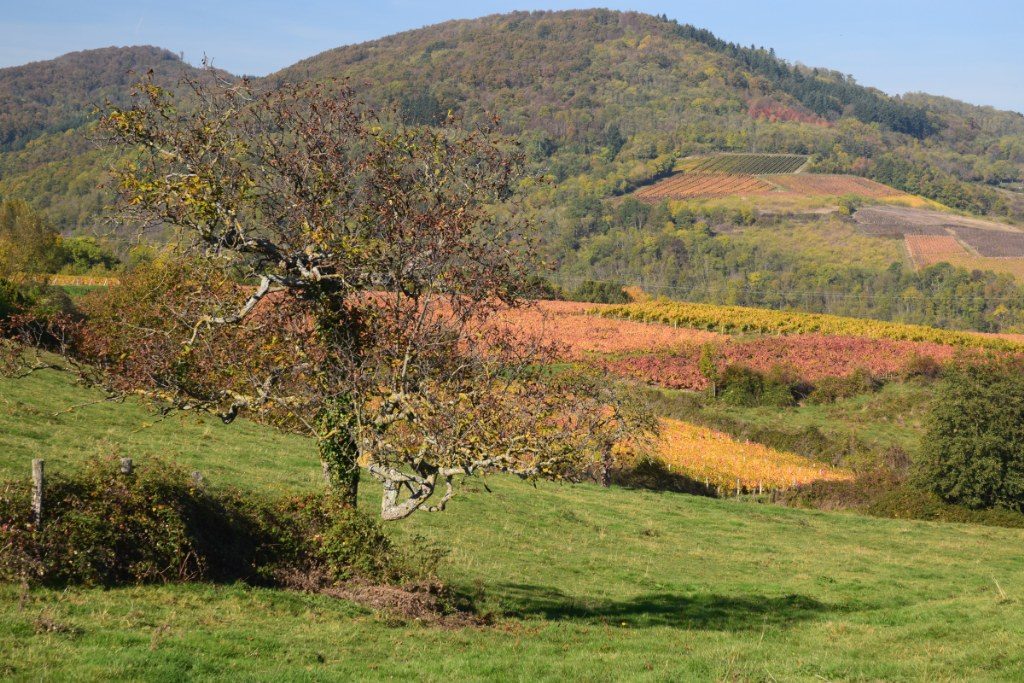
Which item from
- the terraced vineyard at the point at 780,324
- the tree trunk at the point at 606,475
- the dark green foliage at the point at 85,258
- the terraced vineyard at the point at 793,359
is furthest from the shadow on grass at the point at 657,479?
the dark green foliage at the point at 85,258

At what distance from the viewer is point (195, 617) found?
47.8 feet

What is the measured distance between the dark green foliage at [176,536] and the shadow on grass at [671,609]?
9.76ft

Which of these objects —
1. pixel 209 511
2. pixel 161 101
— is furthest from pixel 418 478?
pixel 161 101

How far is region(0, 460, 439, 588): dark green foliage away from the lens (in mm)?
15055

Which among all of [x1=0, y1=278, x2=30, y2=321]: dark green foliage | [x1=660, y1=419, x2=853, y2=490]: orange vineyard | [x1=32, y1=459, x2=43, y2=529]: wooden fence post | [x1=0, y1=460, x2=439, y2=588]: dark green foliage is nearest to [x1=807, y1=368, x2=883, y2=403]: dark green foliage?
[x1=660, y1=419, x2=853, y2=490]: orange vineyard

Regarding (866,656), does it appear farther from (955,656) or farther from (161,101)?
(161,101)

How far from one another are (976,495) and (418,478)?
123ft

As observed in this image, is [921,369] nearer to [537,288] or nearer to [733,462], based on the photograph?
[733,462]

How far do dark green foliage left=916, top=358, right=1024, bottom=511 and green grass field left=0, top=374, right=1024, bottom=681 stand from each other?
12.7 feet

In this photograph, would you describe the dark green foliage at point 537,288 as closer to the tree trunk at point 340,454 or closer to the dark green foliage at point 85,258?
the tree trunk at point 340,454

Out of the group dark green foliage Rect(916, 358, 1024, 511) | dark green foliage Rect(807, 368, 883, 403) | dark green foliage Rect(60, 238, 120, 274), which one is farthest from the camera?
dark green foliage Rect(60, 238, 120, 274)

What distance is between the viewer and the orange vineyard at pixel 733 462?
52.4 metres

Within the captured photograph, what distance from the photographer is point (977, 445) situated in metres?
45.2

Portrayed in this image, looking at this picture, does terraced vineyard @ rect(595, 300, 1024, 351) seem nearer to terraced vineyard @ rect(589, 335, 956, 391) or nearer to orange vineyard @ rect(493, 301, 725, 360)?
orange vineyard @ rect(493, 301, 725, 360)
